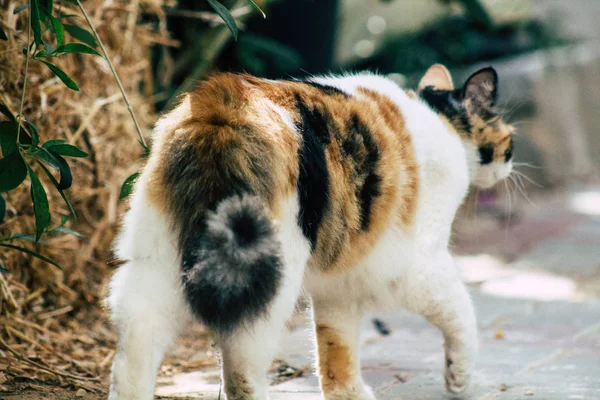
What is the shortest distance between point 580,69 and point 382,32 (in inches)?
144

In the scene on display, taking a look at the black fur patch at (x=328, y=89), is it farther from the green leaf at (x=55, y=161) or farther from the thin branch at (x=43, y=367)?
the thin branch at (x=43, y=367)

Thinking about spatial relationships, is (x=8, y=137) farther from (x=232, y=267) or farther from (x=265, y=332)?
(x=265, y=332)

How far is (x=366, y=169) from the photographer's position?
2.59 meters

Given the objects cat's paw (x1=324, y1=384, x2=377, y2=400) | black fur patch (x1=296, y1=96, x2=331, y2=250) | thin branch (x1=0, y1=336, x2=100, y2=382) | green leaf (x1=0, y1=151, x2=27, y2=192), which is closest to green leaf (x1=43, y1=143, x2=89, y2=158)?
green leaf (x1=0, y1=151, x2=27, y2=192)

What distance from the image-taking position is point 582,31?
10250 millimetres

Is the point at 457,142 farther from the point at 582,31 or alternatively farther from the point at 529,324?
the point at 582,31

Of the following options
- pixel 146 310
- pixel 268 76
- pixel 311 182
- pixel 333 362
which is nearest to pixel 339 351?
pixel 333 362

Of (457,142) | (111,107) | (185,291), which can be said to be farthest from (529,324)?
(185,291)

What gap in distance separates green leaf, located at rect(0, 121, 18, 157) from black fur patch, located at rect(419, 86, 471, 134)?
1576mm

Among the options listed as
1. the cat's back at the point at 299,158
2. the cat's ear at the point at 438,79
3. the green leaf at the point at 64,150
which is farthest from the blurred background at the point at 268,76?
the cat's back at the point at 299,158

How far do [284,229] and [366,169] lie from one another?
451mm

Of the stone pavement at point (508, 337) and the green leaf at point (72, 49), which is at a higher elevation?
the green leaf at point (72, 49)

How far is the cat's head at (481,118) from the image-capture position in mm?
3332

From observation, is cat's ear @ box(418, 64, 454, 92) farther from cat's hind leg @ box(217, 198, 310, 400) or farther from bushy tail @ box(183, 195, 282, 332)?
bushy tail @ box(183, 195, 282, 332)
